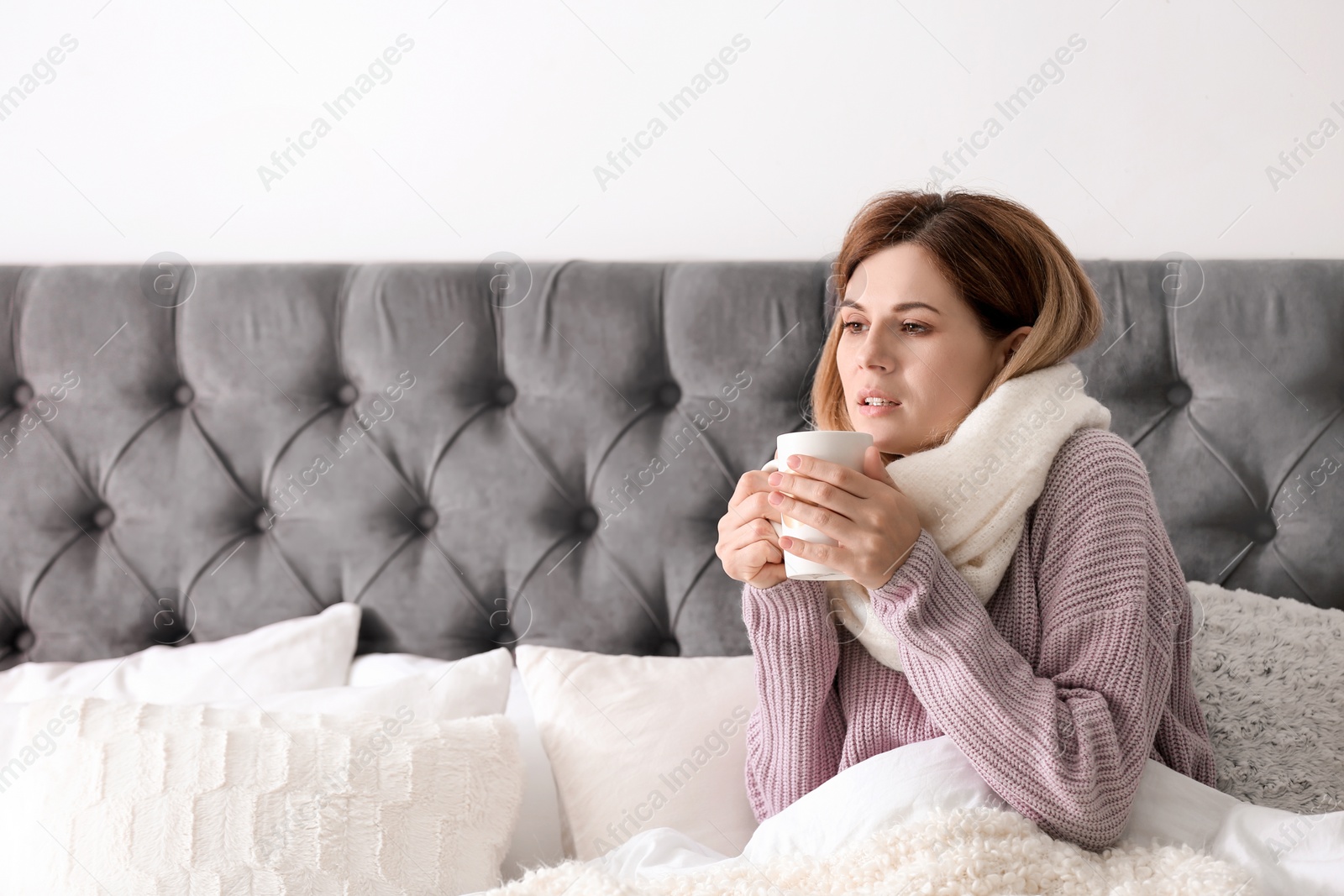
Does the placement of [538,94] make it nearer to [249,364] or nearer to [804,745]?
[249,364]

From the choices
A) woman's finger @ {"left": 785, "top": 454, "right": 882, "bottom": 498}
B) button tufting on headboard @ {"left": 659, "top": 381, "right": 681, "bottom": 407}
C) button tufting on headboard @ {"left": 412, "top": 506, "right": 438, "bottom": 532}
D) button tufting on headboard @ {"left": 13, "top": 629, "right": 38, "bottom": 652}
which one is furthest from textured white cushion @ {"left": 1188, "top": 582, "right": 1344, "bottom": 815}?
button tufting on headboard @ {"left": 13, "top": 629, "right": 38, "bottom": 652}

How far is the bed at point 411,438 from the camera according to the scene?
4.59ft

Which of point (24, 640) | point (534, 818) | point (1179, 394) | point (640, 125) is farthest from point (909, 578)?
point (24, 640)

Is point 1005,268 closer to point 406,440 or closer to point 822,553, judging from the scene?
point 822,553

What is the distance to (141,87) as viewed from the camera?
1.62 metres

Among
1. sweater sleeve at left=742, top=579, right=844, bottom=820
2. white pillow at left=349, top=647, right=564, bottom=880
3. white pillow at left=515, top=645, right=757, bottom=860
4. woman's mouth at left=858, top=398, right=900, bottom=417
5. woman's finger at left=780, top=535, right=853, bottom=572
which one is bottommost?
white pillow at left=349, top=647, right=564, bottom=880

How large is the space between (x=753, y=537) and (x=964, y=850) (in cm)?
32

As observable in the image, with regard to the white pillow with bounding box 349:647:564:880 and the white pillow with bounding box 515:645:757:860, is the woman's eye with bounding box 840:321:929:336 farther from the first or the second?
the white pillow with bounding box 349:647:564:880

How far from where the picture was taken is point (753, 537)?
946 millimetres

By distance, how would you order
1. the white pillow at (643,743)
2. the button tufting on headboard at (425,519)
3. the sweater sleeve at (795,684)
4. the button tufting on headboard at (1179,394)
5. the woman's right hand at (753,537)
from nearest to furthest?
the woman's right hand at (753,537), the sweater sleeve at (795,684), the white pillow at (643,743), the button tufting on headboard at (1179,394), the button tufting on headboard at (425,519)

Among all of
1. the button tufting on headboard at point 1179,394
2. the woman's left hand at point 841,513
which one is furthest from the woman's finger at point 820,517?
the button tufting on headboard at point 1179,394

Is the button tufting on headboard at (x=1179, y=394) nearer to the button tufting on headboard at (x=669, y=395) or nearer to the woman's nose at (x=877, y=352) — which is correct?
the woman's nose at (x=877, y=352)

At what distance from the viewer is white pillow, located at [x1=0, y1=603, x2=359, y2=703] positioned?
1.36 metres

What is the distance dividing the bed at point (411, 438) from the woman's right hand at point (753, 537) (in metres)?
0.40
